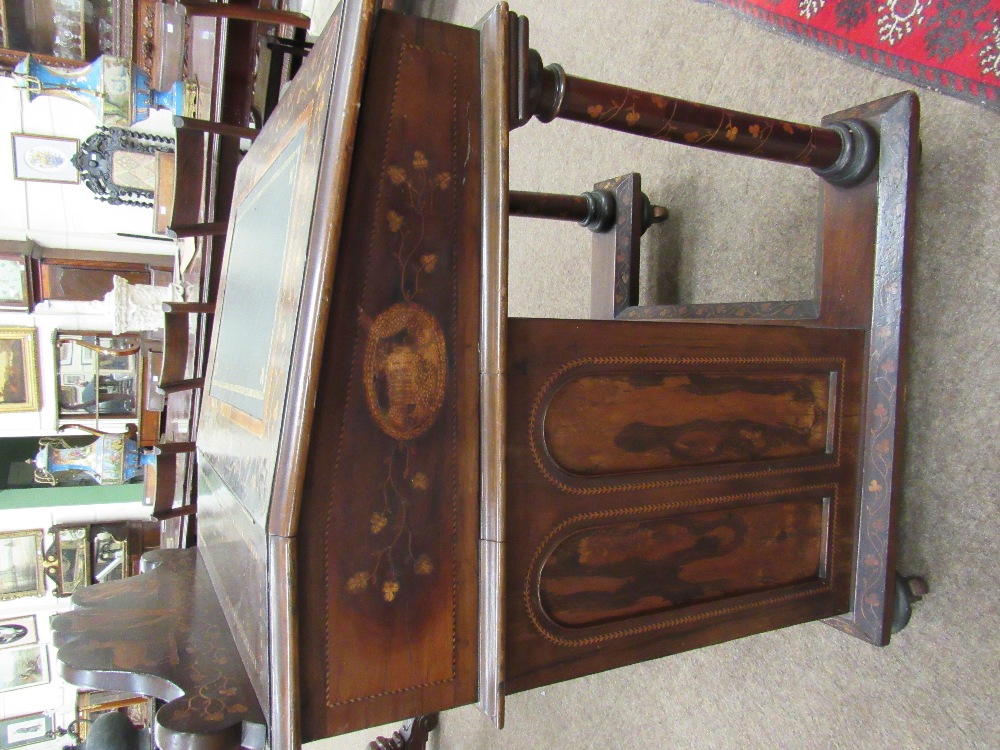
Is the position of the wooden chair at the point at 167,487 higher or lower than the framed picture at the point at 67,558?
higher

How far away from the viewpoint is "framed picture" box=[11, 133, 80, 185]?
501 centimetres

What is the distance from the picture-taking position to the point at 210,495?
123 cm

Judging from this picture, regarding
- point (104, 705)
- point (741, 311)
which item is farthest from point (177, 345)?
point (104, 705)

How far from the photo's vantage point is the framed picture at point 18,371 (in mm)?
5266

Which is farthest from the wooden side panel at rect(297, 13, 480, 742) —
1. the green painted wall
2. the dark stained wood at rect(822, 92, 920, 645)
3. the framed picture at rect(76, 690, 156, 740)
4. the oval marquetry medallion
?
the framed picture at rect(76, 690, 156, 740)

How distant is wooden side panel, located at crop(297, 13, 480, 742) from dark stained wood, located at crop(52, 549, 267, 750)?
12 centimetres

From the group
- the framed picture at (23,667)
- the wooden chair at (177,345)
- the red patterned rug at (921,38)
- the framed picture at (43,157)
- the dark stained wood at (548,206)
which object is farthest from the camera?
the framed picture at (23,667)

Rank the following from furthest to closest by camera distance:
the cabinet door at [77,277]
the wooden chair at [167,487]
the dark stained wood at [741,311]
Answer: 1. the cabinet door at [77,277]
2. the wooden chair at [167,487]
3. the dark stained wood at [741,311]

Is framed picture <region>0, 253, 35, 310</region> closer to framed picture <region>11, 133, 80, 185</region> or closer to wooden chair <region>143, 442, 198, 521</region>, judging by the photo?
framed picture <region>11, 133, 80, 185</region>

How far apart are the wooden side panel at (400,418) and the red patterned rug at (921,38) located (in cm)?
80

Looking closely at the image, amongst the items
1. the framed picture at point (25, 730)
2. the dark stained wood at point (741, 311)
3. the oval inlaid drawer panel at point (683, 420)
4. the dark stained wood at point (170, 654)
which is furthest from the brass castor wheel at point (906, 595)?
the framed picture at point (25, 730)

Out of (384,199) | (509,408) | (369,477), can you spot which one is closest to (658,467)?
(509,408)

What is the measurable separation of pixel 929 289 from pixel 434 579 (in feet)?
3.14

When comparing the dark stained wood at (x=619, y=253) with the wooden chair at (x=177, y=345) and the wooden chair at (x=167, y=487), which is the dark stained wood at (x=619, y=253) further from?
the wooden chair at (x=167, y=487)
